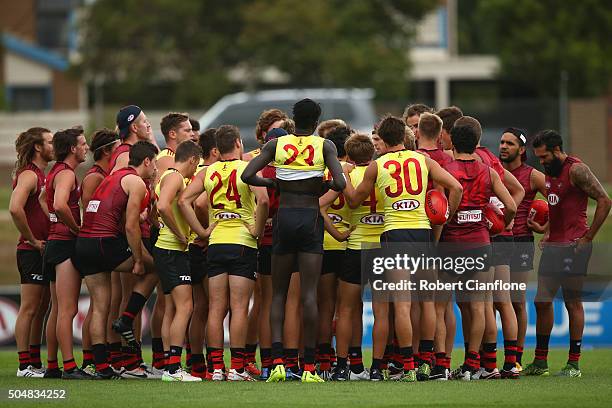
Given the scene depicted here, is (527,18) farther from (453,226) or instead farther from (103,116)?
(453,226)

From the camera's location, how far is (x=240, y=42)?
3322cm

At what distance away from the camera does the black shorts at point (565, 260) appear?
12.1 metres

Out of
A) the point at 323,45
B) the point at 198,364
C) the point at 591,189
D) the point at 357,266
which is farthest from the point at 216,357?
the point at 323,45

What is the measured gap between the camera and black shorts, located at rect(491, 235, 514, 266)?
1149 centimetres

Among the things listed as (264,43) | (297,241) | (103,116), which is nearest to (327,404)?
(297,241)

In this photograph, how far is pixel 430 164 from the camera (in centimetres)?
1086

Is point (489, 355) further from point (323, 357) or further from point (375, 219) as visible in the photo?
point (375, 219)

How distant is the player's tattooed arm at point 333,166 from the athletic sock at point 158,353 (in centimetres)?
264

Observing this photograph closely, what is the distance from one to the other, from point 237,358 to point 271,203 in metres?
1.42

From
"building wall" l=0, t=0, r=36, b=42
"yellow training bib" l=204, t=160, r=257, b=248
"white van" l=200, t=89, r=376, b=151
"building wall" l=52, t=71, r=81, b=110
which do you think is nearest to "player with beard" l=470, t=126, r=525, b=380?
"yellow training bib" l=204, t=160, r=257, b=248

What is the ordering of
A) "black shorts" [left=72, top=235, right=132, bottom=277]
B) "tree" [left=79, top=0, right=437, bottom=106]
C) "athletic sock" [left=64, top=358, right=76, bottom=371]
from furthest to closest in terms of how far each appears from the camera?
"tree" [left=79, top=0, right=437, bottom=106], "athletic sock" [left=64, top=358, right=76, bottom=371], "black shorts" [left=72, top=235, right=132, bottom=277]

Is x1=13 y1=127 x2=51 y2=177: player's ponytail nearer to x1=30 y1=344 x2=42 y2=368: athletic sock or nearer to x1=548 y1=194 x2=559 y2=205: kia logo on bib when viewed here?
x1=30 y1=344 x2=42 y2=368: athletic sock

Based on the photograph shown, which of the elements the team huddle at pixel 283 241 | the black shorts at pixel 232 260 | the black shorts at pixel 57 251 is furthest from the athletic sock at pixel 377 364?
the black shorts at pixel 57 251

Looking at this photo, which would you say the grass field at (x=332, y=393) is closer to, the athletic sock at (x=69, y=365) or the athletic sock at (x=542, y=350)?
the athletic sock at (x=69, y=365)
